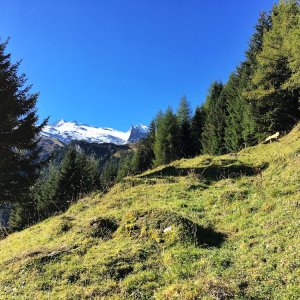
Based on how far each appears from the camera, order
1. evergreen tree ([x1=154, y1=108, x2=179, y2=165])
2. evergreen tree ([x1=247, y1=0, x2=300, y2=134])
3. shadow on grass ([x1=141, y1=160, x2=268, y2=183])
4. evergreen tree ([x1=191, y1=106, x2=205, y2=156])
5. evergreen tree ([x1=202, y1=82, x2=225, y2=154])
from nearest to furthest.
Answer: shadow on grass ([x1=141, y1=160, x2=268, y2=183]), evergreen tree ([x1=247, y1=0, x2=300, y2=134]), evergreen tree ([x1=202, y1=82, x2=225, y2=154]), evergreen tree ([x1=154, y1=108, x2=179, y2=165]), evergreen tree ([x1=191, y1=106, x2=205, y2=156])

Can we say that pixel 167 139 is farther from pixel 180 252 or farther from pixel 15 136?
pixel 180 252

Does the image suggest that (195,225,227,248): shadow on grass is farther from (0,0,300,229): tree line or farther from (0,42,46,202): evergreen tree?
(0,42,46,202): evergreen tree

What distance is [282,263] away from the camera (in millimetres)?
7242

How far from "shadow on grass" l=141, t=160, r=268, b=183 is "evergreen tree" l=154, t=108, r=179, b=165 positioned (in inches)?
1377

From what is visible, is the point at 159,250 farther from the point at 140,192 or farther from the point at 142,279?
the point at 140,192

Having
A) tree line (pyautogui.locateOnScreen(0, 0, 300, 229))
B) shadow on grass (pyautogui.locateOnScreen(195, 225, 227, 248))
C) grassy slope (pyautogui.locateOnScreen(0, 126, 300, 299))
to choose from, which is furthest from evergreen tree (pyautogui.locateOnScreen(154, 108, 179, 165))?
shadow on grass (pyautogui.locateOnScreen(195, 225, 227, 248))

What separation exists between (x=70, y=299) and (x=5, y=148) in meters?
15.4

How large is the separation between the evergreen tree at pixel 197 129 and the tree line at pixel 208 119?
177 millimetres

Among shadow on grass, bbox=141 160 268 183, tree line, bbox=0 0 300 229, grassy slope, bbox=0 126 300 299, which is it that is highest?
tree line, bbox=0 0 300 229

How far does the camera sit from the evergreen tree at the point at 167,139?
57375 millimetres

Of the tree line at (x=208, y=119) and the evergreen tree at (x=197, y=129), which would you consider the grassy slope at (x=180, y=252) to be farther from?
the evergreen tree at (x=197, y=129)

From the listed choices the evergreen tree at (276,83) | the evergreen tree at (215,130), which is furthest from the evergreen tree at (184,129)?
the evergreen tree at (276,83)

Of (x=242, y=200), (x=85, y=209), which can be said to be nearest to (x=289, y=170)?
(x=242, y=200)

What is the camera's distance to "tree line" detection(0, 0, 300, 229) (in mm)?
21141
